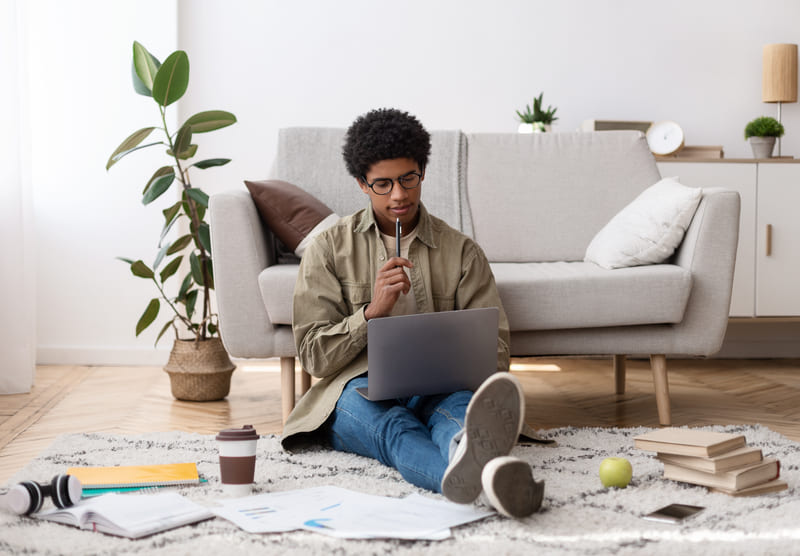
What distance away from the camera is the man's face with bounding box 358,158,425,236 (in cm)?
202

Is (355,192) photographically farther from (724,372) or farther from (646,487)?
(724,372)

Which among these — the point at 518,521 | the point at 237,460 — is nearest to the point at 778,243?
the point at 518,521

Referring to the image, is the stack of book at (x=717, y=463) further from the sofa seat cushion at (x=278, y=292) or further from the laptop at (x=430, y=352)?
the sofa seat cushion at (x=278, y=292)

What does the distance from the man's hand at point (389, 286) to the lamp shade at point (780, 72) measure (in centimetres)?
277

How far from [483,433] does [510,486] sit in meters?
0.10

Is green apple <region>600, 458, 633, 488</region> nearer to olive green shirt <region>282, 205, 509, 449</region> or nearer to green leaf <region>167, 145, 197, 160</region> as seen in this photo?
olive green shirt <region>282, 205, 509, 449</region>

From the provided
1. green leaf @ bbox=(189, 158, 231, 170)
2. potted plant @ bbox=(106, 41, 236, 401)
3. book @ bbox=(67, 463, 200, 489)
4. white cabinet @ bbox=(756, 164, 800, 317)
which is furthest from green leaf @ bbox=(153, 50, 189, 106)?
white cabinet @ bbox=(756, 164, 800, 317)

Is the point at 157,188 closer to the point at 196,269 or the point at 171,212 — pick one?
the point at 171,212

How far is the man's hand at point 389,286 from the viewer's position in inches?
74.6

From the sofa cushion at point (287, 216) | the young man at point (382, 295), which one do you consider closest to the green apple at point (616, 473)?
the young man at point (382, 295)

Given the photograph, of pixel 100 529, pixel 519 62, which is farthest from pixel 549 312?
pixel 519 62

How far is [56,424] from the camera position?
8.63 feet

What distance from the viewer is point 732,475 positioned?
1.74 m

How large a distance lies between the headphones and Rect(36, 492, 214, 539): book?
0.02 m
